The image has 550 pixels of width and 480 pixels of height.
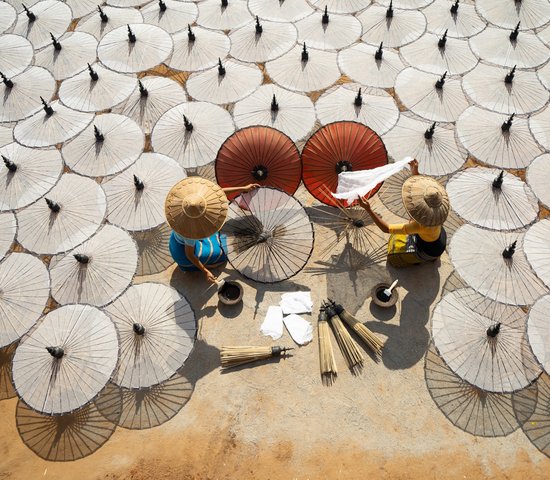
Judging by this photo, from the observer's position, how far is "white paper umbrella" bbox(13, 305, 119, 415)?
732 centimetres

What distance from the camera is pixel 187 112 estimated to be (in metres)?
10.7

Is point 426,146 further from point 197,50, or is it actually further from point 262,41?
point 197,50

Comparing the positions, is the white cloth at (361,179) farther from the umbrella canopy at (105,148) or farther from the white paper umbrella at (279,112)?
the umbrella canopy at (105,148)

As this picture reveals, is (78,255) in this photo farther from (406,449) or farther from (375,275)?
(406,449)

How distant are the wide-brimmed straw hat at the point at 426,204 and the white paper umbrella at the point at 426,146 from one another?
8.03ft

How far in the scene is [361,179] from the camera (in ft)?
27.8

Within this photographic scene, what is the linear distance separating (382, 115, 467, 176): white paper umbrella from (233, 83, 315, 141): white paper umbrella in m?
2.07

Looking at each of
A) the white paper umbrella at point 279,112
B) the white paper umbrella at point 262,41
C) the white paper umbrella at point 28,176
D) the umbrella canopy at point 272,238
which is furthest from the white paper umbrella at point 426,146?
the white paper umbrella at point 28,176

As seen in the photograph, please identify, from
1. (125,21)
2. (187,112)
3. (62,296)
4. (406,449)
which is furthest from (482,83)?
(62,296)

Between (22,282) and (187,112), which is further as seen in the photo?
(187,112)

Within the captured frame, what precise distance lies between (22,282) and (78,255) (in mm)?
1356

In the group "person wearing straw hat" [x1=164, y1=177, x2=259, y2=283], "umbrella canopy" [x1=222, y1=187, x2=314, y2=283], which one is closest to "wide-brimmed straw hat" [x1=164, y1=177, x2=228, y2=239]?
→ "person wearing straw hat" [x1=164, y1=177, x2=259, y2=283]

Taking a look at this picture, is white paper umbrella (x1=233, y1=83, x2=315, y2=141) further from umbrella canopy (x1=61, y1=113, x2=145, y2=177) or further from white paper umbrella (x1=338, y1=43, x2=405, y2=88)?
umbrella canopy (x1=61, y1=113, x2=145, y2=177)

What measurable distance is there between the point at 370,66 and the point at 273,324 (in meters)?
7.77
